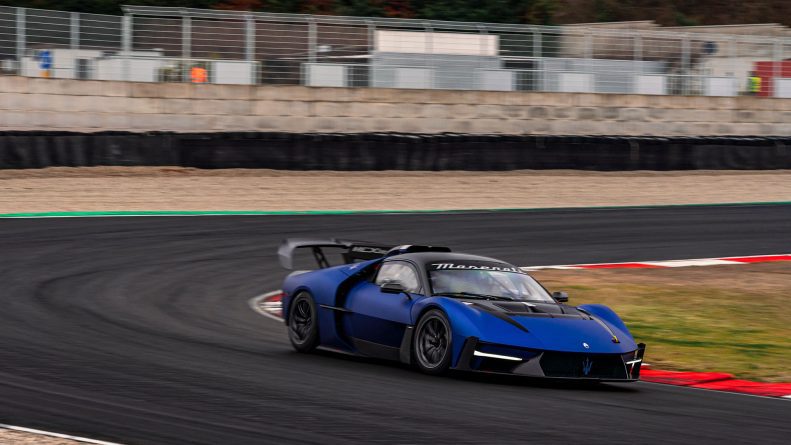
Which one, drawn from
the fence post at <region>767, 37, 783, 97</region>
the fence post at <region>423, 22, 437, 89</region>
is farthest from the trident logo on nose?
the fence post at <region>767, 37, 783, 97</region>

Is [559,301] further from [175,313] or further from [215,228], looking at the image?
[215,228]

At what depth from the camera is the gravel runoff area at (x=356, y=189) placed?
23016 mm

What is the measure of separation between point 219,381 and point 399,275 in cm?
205

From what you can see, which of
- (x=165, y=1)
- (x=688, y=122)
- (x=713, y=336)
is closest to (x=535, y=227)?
(x=713, y=336)

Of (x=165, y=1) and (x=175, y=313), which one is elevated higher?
(x=165, y=1)

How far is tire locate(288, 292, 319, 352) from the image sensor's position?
10.5 metres

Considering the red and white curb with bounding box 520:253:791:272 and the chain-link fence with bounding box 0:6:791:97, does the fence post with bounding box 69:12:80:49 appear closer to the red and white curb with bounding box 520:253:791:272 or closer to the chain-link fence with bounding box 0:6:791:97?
the chain-link fence with bounding box 0:6:791:97

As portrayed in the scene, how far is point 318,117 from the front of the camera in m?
30.5

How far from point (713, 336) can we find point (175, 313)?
17.9 feet

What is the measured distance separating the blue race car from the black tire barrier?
47.0ft

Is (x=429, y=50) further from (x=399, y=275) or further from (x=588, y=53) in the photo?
(x=399, y=275)

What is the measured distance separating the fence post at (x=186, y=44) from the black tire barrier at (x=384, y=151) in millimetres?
4490

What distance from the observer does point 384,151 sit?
1035 inches

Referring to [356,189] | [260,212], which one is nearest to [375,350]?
[260,212]
